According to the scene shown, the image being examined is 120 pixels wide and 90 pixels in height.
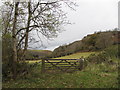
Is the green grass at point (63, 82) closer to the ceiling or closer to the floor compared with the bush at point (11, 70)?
→ closer to the floor

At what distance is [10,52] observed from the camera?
29.5 ft

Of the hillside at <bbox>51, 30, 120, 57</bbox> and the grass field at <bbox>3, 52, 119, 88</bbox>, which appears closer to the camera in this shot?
the grass field at <bbox>3, 52, 119, 88</bbox>

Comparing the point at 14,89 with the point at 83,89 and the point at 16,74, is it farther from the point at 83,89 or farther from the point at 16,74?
the point at 83,89

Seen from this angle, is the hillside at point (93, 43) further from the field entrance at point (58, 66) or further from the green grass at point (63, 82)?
the green grass at point (63, 82)

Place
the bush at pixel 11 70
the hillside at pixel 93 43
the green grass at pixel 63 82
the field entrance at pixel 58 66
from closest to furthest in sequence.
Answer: the green grass at pixel 63 82 → the bush at pixel 11 70 → the field entrance at pixel 58 66 → the hillside at pixel 93 43

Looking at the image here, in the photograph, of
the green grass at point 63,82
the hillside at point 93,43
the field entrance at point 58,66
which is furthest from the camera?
the hillside at point 93,43

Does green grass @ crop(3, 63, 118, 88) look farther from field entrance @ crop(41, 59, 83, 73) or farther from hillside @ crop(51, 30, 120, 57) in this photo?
hillside @ crop(51, 30, 120, 57)

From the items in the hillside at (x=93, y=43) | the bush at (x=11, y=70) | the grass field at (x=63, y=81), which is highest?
the hillside at (x=93, y=43)

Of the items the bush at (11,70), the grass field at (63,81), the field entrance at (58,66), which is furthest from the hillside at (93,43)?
the bush at (11,70)

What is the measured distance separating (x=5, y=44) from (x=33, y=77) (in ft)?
9.07

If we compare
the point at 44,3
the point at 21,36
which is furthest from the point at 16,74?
the point at 44,3

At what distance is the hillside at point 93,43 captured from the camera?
113ft

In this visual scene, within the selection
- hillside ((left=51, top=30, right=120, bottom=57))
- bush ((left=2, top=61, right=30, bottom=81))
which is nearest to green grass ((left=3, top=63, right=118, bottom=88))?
bush ((left=2, top=61, right=30, bottom=81))

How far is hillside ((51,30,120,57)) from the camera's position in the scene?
3438 cm
